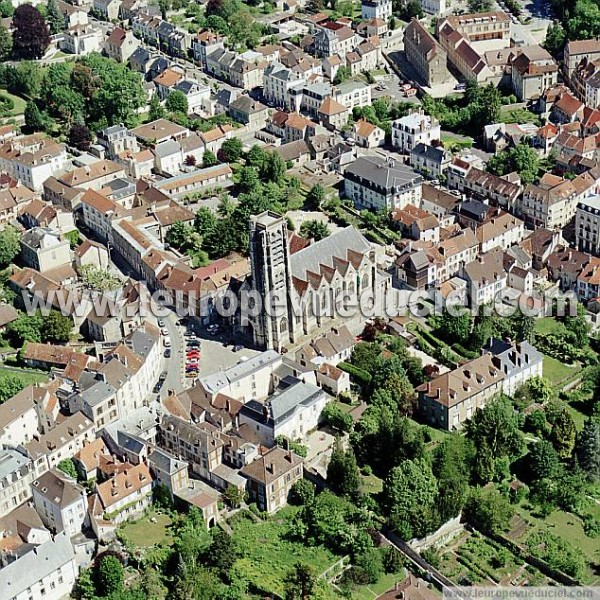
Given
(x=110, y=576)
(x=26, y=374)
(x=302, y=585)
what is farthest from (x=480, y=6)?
(x=110, y=576)

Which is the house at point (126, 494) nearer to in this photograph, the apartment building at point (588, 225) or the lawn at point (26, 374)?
the lawn at point (26, 374)

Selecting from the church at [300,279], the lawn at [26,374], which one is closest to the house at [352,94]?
the church at [300,279]

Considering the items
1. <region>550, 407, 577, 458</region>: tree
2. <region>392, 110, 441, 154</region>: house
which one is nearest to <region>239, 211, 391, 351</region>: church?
<region>550, 407, 577, 458</region>: tree

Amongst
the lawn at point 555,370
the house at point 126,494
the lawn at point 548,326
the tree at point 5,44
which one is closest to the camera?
the house at point 126,494

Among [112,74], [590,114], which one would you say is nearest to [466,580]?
[590,114]

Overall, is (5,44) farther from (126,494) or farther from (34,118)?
(126,494)

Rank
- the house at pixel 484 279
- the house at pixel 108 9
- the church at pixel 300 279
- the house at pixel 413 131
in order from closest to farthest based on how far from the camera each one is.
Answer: the church at pixel 300 279 → the house at pixel 484 279 → the house at pixel 413 131 → the house at pixel 108 9

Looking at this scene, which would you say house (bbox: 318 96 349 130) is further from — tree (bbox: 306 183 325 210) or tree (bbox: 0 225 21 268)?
tree (bbox: 0 225 21 268)
